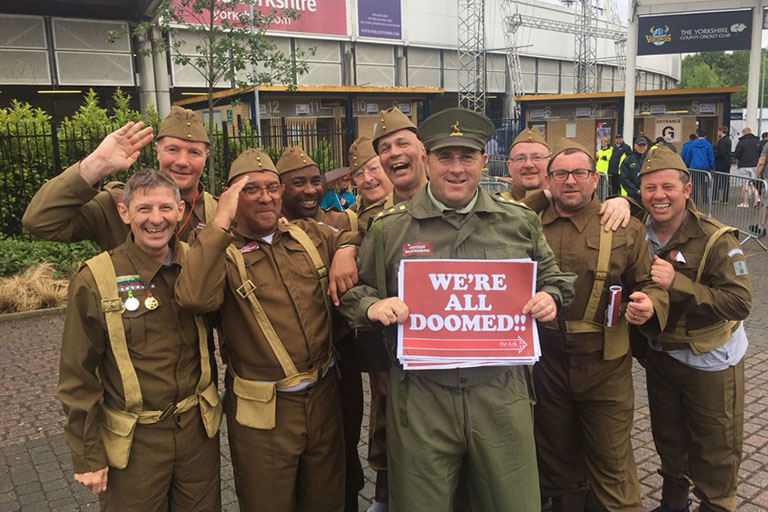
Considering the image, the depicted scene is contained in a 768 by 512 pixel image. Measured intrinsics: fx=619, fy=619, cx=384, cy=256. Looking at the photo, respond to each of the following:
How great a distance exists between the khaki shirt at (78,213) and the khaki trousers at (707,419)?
10.1ft

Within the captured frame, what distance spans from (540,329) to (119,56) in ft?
79.5

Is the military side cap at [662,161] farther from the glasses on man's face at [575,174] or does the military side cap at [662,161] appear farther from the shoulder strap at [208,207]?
the shoulder strap at [208,207]

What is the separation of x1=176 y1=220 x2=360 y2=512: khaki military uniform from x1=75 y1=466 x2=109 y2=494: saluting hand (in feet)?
2.16

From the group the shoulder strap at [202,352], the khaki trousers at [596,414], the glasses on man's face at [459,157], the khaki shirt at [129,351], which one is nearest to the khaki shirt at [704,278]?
the khaki trousers at [596,414]

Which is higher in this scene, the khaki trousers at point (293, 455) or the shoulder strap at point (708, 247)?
the shoulder strap at point (708, 247)

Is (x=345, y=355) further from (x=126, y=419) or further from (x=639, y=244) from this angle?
(x=639, y=244)

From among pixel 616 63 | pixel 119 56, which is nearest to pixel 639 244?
pixel 119 56

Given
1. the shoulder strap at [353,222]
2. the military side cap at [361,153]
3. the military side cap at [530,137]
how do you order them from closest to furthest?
the shoulder strap at [353,222], the military side cap at [361,153], the military side cap at [530,137]

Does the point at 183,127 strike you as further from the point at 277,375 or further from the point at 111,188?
the point at 277,375

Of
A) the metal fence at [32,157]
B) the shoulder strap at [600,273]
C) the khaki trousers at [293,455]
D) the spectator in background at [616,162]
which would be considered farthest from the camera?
the spectator in background at [616,162]

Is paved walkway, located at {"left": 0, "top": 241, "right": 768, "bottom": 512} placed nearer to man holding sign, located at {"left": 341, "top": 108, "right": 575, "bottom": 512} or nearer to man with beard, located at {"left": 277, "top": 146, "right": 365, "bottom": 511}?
man with beard, located at {"left": 277, "top": 146, "right": 365, "bottom": 511}

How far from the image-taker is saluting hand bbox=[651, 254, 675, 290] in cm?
338

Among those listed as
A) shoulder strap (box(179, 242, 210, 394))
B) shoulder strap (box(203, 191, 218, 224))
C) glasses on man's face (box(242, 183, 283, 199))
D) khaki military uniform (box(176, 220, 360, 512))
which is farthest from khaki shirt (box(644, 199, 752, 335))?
shoulder strap (box(203, 191, 218, 224))

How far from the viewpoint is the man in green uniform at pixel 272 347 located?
318 centimetres
